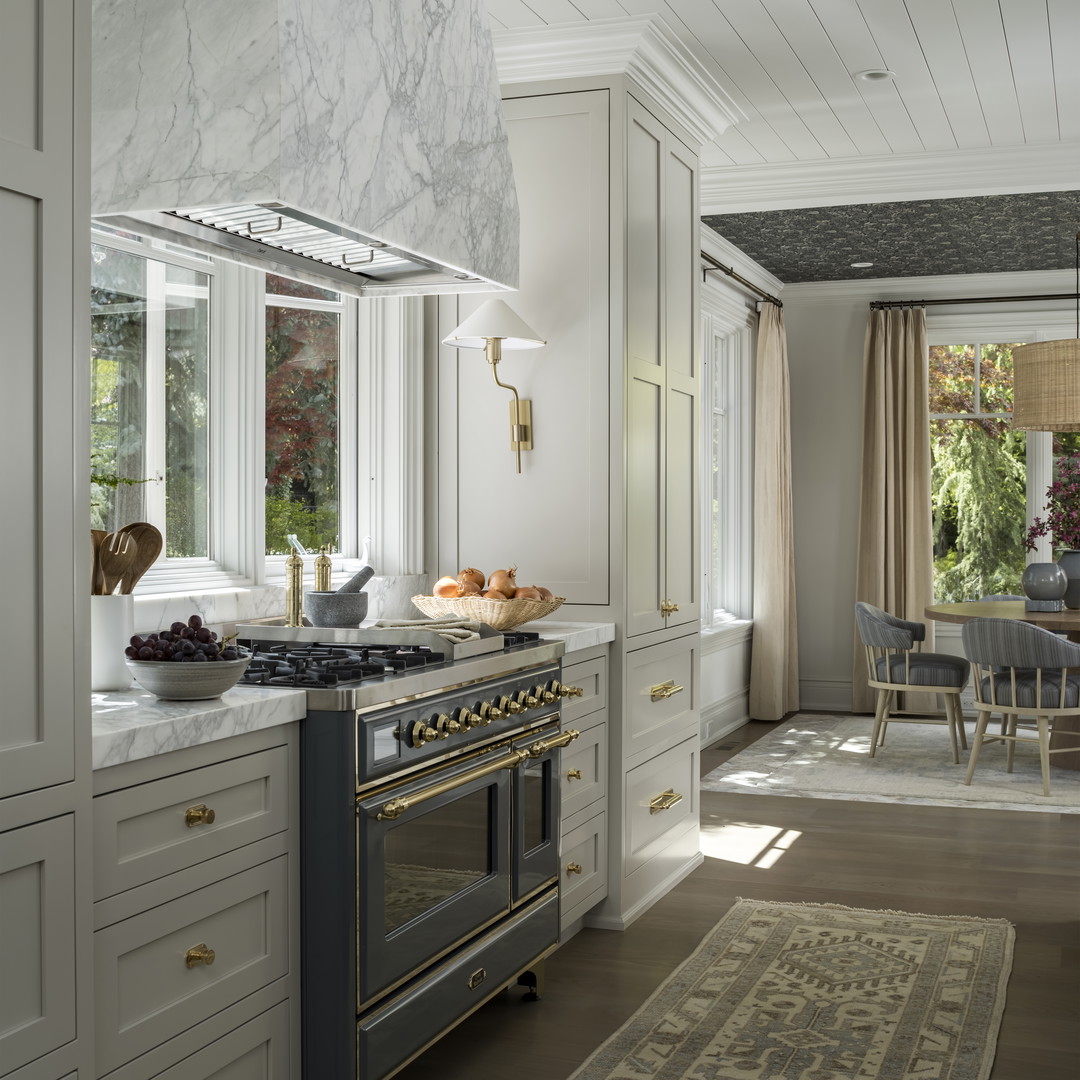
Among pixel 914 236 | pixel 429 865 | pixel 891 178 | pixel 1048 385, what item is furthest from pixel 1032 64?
pixel 429 865

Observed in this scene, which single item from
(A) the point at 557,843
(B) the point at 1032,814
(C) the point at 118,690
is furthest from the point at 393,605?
(B) the point at 1032,814

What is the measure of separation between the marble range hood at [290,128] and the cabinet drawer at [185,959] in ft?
3.99

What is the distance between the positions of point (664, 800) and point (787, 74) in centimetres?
261

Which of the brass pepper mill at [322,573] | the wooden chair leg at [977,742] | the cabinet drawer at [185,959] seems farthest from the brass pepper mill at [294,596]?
the wooden chair leg at [977,742]

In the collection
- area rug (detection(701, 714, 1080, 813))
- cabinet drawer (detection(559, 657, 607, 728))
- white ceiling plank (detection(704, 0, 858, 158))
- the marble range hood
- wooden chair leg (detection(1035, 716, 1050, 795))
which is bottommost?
area rug (detection(701, 714, 1080, 813))

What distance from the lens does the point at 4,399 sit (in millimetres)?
1591

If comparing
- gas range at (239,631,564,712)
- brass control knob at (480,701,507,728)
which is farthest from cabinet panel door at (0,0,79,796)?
brass control knob at (480,701,507,728)

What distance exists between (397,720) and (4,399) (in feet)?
3.57

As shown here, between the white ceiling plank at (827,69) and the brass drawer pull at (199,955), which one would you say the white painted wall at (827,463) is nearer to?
the white ceiling plank at (827,69)

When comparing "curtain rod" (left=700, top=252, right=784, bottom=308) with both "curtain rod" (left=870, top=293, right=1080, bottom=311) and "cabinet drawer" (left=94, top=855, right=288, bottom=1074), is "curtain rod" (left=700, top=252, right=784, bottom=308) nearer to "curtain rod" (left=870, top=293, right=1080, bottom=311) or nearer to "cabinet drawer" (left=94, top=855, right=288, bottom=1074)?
"curtain rod" (left=870, top=293, right=1080, bottom=311)

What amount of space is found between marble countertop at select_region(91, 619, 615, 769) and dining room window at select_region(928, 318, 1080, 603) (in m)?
6.69

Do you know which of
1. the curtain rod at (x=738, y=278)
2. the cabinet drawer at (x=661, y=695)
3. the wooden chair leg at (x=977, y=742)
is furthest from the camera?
the curtain rod at (x=738, y=278)

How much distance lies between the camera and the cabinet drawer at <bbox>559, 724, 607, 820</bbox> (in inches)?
135

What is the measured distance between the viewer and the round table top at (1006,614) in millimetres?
5980
